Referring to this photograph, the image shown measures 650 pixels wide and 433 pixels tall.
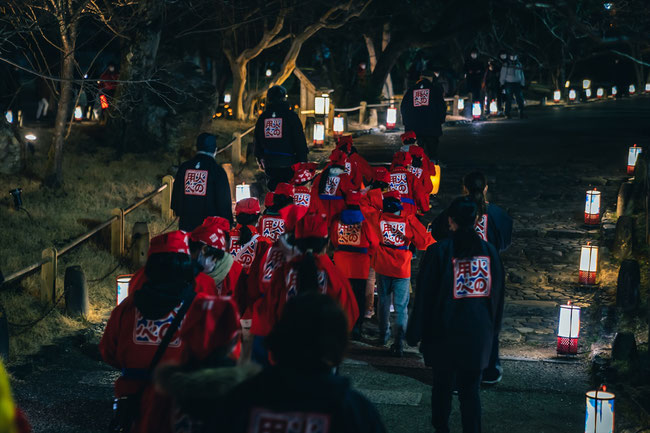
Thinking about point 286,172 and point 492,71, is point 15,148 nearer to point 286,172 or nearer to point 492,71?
point 286,172

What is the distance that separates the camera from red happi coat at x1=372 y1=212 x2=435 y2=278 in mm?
8258

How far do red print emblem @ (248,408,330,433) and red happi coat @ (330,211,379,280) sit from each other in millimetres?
5592

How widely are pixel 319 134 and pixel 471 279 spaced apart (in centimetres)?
1412

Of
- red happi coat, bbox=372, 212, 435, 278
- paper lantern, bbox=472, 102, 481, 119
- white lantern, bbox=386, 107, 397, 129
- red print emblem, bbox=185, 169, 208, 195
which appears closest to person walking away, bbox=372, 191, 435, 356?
red happi coat, bbox=372, 212, 435, 278

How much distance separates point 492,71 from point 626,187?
15.2m

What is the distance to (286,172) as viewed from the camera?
39.4 ft

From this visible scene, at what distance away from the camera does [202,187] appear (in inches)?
360

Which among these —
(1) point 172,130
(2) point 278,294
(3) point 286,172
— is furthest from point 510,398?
(1) point 172,130

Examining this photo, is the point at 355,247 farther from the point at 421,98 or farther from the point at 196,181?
the point at 421,98

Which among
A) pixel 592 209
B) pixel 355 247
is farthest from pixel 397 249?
pixel 592 209

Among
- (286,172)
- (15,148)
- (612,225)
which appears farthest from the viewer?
(15,148)

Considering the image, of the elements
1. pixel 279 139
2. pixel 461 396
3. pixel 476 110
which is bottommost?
pixel 461 396

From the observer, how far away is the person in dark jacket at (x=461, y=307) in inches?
220

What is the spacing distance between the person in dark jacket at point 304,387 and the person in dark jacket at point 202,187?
6.19 meters
